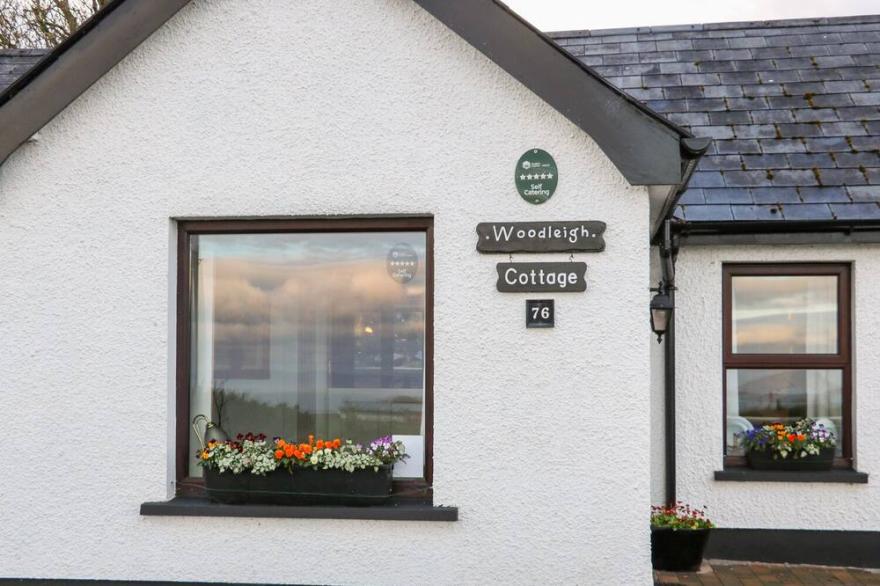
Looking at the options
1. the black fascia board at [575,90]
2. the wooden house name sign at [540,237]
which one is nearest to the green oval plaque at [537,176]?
the wooden house name sign at [540,237]

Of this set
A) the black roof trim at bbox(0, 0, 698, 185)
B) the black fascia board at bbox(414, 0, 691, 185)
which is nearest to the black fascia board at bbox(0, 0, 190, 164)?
the black roof trim at bbox(0, 0, 698, 185)

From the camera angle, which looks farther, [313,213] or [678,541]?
[678,541]

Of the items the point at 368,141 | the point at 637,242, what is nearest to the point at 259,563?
the point at 368,141

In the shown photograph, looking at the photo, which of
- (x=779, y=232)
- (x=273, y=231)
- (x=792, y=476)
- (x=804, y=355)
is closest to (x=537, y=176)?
(x=273, y=231)

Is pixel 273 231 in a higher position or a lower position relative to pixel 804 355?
higher

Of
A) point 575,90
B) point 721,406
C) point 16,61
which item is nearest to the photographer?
point 575,90

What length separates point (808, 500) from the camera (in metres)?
6.45

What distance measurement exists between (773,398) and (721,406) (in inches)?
22.6

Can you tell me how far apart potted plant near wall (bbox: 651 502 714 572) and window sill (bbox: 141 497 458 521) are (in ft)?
7.18

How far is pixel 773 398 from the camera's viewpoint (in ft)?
22.4

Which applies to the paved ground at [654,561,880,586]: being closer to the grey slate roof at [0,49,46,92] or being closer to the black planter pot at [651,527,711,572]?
the black planter pot at [651,527,711,572]

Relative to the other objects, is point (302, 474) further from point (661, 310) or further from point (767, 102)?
point (767, 102)

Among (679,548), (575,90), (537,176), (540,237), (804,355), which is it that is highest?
(575,90)

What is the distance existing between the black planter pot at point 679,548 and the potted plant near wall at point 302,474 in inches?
97.2
